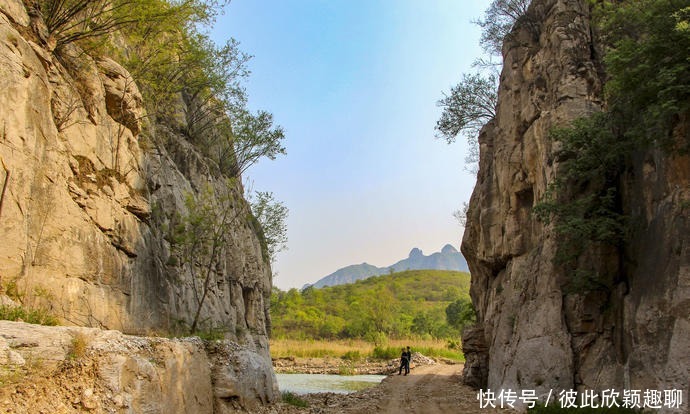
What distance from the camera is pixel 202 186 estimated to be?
24797 mm

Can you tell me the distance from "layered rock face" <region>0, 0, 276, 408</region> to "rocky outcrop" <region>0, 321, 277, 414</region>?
1.84 metres

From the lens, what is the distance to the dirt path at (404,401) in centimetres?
1755

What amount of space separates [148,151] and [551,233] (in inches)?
575

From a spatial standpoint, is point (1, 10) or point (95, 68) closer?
point (1, 10)

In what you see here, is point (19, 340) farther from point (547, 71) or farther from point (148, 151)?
point (547, 71)

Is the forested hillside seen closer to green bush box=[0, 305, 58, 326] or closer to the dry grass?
the dry grass

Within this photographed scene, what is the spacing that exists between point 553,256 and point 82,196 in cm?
1480

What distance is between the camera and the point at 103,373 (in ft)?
29.6

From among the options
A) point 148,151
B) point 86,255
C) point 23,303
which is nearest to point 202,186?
point 148,151

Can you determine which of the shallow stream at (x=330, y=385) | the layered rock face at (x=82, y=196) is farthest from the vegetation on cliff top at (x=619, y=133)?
the shallow stream at (x=330, y=385)

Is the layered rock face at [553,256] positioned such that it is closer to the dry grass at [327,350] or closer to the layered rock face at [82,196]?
the layered rock face at [82,196]

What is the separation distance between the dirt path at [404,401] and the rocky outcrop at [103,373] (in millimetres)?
4781

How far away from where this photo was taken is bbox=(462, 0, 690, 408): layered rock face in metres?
13.0

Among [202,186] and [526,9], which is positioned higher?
[526,9]
